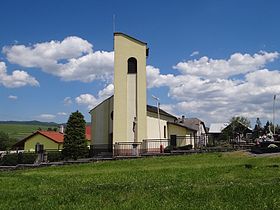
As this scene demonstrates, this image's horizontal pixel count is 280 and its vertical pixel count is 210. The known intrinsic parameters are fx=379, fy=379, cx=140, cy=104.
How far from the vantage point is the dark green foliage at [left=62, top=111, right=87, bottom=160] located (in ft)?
125

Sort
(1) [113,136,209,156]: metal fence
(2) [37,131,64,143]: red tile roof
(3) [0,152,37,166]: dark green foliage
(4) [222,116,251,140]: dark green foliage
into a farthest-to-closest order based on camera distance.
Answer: (4) [222,116,251,140]: dark green foliage → (2) [37,131,64,143]: red tile roof → (1) [113,136,209,156]: metal fence → (3) [0,152,37,166]: dark green foliage

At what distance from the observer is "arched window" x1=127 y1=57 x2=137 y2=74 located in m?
39.8

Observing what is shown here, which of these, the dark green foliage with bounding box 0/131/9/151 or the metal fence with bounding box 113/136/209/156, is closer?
the metal fence with bounding box 113/136/209/156

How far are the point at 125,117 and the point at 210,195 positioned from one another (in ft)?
97.7

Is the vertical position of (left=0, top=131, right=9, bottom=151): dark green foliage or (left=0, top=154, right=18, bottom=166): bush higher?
(left=0, top=131, right=9, bottom=151): dark green foliage

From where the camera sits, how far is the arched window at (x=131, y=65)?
3981 cm

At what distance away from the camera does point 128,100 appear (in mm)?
39188

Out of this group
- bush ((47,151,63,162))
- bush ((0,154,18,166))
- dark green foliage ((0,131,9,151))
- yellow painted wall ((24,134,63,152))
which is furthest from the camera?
dark green foliage ((0,131,9,151))

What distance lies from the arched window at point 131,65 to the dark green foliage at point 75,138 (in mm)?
7013

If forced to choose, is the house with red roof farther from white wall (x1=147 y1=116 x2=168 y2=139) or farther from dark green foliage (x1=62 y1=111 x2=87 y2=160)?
dark green foliage (x1=62 y1=111 x2=87 y2=160)

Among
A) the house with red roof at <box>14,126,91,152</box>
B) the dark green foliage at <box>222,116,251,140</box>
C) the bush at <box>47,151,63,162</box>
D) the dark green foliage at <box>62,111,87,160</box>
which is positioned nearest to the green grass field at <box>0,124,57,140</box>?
the house with red roof at <box>14,126,91,152</box>

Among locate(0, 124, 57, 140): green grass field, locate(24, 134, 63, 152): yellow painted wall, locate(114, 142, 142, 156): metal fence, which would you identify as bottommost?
locate(114, 142, 142, 156): metal fence

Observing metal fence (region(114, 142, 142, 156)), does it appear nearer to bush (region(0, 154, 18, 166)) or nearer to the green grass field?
bush (region(0, 154, 18, 166))

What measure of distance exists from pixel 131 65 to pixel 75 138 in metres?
9.57
